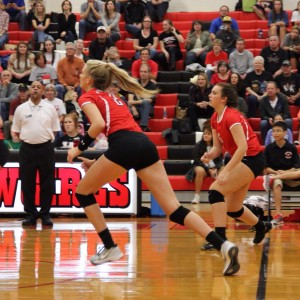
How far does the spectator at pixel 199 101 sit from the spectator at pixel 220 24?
9.44 feet

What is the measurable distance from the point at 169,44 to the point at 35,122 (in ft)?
26.6

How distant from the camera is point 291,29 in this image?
64.6ft

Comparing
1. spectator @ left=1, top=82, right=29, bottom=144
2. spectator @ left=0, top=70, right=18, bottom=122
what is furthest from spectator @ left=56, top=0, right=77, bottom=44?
spectator @ left=1, top=82, right=29, bottom=144

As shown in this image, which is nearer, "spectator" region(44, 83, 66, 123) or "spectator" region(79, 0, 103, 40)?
"spectator" region(44, 83, 66, 123)

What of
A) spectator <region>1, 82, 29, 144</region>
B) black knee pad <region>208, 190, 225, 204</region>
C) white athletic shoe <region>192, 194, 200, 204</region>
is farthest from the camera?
spectator <region>1, 82, 29, 144</region>

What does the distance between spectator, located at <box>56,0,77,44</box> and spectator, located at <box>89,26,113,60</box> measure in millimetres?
1173

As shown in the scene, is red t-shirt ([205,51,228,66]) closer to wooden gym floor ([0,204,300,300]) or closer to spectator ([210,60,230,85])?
spectator ([210,60,230,85])

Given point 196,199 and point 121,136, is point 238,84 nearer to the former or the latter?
point 196,199

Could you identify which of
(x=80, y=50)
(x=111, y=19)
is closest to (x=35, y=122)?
(x=80, y=50)

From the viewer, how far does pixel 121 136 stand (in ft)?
25.0

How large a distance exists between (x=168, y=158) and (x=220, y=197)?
796cm

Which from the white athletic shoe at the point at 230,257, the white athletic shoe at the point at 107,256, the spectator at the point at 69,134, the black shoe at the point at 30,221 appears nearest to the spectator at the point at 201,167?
the spectator at the point at 69,134

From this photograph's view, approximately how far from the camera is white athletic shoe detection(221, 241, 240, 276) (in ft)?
24.1

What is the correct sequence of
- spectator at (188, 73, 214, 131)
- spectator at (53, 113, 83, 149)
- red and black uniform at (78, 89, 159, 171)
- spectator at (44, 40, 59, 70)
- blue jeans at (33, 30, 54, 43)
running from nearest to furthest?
1. red and black uniform at (78, 89, 159, 171)
2. spectator at (53, 113, 83, 149)
3. spectator at (188, 73, 214, 131)
4. spectator at (44, 40, 59, 70)
5. blue jeans at (33, 30, 54, 43)
